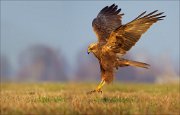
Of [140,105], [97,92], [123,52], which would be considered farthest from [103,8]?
[140,105]

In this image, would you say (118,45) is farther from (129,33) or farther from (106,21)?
(106,21)

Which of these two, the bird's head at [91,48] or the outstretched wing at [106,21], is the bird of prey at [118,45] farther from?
the outstretched wing at [106,21]

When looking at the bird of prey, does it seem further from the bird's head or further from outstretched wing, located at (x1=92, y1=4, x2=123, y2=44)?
outstretched wing, located at (x1=92, y1=4, x2=123, y2=44)

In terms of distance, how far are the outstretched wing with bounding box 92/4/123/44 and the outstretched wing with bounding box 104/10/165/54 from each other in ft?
2.54

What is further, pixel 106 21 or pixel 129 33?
pixel 106 21

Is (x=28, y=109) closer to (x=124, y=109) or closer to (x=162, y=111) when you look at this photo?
(x=124, y=109)

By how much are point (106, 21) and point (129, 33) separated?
306cm

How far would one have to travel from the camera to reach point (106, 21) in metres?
16.2

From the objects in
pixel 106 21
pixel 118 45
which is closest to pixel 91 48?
pixel 118 45

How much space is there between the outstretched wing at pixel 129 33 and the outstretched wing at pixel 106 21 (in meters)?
0.77

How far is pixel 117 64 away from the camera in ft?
45.2

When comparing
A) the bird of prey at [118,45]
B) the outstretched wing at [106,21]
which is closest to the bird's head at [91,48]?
the bird of prey at [118,45]

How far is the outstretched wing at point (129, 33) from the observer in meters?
13.0

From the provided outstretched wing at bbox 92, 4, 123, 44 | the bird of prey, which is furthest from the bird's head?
outstretched wing at bbox 92, 4, 123, 44
